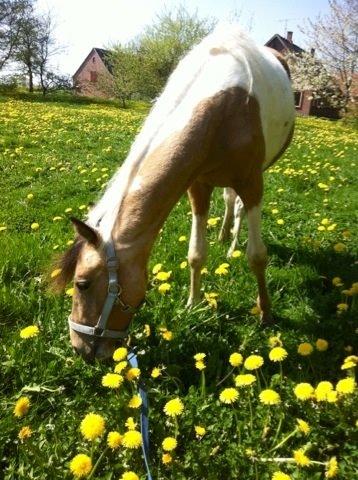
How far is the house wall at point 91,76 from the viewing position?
58675 millimetres

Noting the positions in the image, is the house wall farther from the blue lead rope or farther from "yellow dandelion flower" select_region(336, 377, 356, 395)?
"yellow dandelion flower" select_region(336, 377, 356, 395)

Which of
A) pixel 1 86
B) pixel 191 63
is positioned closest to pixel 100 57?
pixel 1 86

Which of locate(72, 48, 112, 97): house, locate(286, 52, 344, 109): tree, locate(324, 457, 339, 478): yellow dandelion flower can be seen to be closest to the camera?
locate(324, 457, 339, 478): yellow dandelion flower

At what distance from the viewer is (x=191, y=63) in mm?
3139

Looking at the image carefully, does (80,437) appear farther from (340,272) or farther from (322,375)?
(340,272)

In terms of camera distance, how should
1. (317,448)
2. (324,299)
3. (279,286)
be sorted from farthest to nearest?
(279,286)
(324,299)
(317,448)

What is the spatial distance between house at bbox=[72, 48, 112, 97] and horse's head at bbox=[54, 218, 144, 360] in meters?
56.8

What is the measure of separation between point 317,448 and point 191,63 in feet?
8.46

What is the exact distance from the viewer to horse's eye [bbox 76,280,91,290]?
238 cm

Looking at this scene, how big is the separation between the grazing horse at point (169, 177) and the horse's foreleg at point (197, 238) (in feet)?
0.08

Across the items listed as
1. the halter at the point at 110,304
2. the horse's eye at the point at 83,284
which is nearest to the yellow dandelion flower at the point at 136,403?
the halter at the point at 110,304

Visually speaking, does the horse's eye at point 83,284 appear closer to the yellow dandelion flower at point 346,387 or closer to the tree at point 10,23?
the yellow dandelion flower at point 346,387

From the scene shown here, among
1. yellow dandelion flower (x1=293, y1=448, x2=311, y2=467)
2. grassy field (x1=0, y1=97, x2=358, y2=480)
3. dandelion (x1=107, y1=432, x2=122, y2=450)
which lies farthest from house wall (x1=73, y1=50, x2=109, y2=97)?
yellow dandelion flower (x1=293, y1=448, x2=311, y2=467)

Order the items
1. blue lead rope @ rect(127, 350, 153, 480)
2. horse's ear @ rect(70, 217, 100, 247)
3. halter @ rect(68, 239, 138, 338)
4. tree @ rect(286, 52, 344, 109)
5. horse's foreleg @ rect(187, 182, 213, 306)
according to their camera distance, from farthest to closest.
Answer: tree @ rect(286, 52, 344, 109)
horse's foreleg @ rect(187, 182, 213, 306)
halter @ rect(68, 239, 138, 338)
horse's ear @ rect(70, 217, 100, 247)
blue lead rope @ rect(127, 350, 153, 480)
